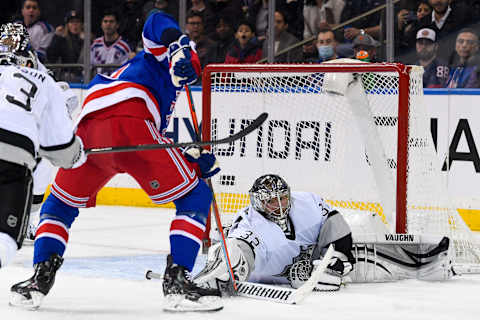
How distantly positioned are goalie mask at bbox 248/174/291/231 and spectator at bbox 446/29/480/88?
2.70 meters

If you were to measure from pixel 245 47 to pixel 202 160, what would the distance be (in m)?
3.90

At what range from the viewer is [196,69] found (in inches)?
139

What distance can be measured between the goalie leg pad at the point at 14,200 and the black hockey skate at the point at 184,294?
0.65m

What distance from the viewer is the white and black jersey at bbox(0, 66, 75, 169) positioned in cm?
302

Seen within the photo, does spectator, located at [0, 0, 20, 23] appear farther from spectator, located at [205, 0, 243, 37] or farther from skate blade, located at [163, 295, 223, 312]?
skate blade, located at [163, 295, 223, 312]

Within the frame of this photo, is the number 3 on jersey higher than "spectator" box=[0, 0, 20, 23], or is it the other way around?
"spectator" box=[0, 0, 20, 23]

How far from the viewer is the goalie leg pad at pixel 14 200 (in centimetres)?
296

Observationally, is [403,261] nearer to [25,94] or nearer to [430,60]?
[25,94]

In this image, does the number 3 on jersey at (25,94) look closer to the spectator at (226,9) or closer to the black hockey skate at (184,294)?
the black hockey skate at (184,294)

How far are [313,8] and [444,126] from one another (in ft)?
4.71

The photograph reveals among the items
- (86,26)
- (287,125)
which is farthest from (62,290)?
(86,26)

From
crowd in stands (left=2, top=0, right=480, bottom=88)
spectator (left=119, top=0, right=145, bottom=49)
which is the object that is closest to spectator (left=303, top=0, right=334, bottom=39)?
crowd in stands (left=2, top=0, right=480, bottom=88)

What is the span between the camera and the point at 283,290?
3.74 metres

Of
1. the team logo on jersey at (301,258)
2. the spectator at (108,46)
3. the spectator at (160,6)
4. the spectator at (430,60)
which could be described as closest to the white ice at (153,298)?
the team logo on jersey at (301,258)
